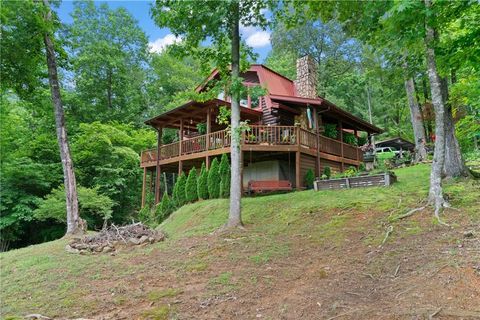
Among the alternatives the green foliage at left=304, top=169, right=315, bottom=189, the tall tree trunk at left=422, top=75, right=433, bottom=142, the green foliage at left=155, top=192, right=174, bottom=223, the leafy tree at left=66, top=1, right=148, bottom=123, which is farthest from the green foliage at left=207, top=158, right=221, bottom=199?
the leafy tree at left=66, top=1, right=148, bottom=123

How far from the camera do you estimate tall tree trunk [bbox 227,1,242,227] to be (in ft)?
30.6

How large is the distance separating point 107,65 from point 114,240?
22544 mm

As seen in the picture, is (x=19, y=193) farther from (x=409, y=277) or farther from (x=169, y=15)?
(x=409, y=277)

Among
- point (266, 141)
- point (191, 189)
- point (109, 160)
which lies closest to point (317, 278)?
point (266, 141)

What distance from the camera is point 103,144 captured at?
2219 centimetres

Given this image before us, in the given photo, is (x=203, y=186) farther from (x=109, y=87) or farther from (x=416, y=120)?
(x=109, y=87)

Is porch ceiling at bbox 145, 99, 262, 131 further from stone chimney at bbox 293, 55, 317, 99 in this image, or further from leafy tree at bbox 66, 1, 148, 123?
leafy tree at bbox 66, 1, 148, 123

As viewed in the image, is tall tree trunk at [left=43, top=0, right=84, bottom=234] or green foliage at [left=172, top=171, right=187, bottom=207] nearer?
tall tree trunk at [left=43, top=0, right=84, bottom=234]

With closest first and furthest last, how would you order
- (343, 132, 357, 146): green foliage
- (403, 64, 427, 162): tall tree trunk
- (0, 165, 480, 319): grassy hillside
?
1. (0, 165, 480, 319): grassy hillside
2. (403, 64, 427, 162): tall tree trunk
3. (343, 132, 357, 146): green foliage

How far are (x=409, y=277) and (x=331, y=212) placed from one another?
409 cm

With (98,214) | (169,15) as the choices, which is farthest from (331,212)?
(98,214)

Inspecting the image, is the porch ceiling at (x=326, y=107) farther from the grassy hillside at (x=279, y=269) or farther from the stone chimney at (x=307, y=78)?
the grassy hillside at (x=279, y=269)

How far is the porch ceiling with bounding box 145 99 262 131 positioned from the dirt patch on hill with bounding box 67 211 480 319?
8925 millimetres

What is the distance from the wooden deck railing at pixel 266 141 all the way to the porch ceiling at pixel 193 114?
128 centimetres
